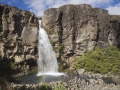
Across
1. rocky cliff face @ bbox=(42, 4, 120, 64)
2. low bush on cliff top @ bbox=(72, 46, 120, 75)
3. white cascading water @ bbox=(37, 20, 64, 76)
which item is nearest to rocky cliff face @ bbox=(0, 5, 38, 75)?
white cascading water @ bbox=(37, 20, 64, 76)

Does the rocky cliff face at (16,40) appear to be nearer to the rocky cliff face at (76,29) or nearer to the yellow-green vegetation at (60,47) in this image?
the rocky cliff face at (76,29)

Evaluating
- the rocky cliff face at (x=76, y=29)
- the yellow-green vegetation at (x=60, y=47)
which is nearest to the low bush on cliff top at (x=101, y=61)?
the rocky cliff face at (x=76, y=29)

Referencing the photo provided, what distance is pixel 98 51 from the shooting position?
3056 cm

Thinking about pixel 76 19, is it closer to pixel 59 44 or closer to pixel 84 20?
pixel 84 20

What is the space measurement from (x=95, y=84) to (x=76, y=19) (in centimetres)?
1677

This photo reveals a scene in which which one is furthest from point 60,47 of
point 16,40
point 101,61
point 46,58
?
point 16,40

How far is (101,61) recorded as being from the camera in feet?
94.8

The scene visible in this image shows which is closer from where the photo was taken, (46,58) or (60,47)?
(46,58)

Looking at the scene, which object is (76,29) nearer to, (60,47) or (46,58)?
(60,47)

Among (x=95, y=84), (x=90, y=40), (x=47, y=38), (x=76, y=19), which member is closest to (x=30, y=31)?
(x=47, y=38)

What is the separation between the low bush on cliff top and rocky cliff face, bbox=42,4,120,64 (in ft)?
5.26

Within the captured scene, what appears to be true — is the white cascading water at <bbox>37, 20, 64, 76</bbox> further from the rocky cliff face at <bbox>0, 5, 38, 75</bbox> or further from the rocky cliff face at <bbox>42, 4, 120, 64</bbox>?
the rocky cliff face at <bbox>42, 4, 120, 64</bbox>

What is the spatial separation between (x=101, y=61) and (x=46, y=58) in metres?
10.1

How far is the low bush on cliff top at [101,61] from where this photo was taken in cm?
2708
